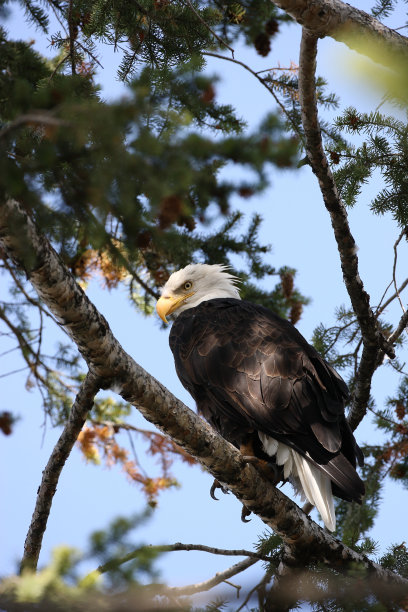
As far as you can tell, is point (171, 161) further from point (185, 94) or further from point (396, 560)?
point (396, 560)

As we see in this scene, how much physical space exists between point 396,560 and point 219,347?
1.44 metres

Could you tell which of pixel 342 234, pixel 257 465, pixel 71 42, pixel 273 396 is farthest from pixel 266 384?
pixel 71 42

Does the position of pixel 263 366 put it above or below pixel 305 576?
above

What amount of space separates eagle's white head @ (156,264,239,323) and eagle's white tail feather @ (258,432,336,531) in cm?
130

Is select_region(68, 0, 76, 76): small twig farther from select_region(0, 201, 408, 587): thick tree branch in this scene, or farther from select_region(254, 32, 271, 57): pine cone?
select_region(0, 201, 408, 587): thick tree branch

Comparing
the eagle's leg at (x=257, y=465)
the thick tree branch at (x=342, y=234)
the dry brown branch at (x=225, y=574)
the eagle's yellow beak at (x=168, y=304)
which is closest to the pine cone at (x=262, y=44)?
the thick tree branch at (x=342, y=234)

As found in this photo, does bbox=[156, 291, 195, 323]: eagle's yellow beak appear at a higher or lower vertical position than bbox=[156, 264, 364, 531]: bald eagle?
higher

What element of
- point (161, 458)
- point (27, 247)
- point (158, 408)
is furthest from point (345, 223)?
point (161, 458)

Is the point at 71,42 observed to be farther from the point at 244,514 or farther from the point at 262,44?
the point at 244,514

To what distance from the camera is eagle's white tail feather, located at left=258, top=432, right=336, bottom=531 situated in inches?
141

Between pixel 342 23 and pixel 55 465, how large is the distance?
237cm

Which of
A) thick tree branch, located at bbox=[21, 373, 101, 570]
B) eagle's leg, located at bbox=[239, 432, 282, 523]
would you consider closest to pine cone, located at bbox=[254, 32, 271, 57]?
eagle's leg, located at bbox=[239, 432, 282, 523]

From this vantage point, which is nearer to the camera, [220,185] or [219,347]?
[220,185]

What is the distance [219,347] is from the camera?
12.8ft
